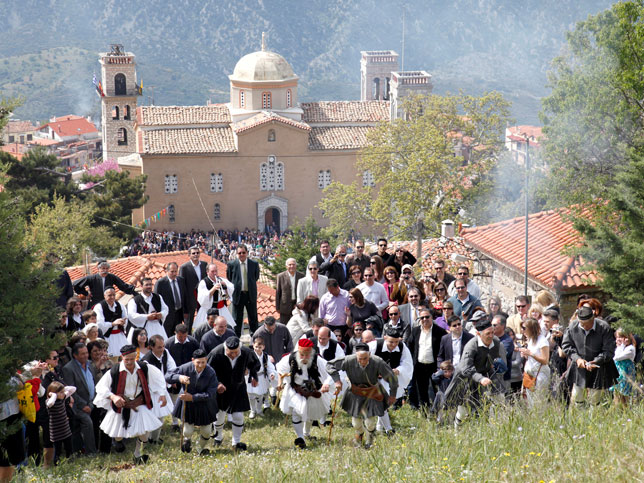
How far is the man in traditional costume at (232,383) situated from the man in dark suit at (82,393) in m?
1.40

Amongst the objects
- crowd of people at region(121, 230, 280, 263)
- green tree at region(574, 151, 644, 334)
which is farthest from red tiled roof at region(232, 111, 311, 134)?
green tree at region(574, 151, 644, 334)

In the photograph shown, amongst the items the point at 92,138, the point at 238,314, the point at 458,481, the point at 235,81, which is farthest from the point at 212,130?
the point at 92,138

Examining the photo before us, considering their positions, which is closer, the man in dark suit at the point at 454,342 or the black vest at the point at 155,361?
the black vest at the point at 155,361

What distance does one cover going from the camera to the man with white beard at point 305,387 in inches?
385

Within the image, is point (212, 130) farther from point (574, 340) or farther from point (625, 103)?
point (574, 340)

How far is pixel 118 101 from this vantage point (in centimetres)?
7381

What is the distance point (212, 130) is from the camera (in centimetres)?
5672

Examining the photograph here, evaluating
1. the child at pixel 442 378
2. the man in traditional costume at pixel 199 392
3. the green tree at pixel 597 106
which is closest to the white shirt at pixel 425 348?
the child at pixel 442 378

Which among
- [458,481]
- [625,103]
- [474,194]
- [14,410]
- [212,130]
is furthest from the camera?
[212,130]

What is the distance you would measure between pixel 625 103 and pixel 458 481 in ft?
57.7

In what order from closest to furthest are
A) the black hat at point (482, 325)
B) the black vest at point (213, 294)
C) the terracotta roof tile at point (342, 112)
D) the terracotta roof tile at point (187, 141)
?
the black hat at point (482, 325), the black vest at point (213, 294), the terracotta roof tile at point (187, 141), the terracotta roof tile at point (342, 112)

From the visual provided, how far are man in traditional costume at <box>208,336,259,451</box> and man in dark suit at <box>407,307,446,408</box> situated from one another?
2109mm

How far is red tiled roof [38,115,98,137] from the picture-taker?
367ft

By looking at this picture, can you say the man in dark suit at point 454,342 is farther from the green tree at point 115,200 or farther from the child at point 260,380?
the green tree at point 115,200
